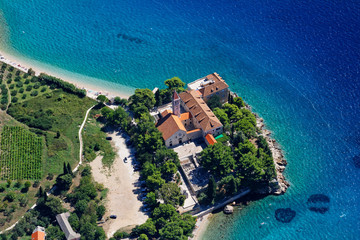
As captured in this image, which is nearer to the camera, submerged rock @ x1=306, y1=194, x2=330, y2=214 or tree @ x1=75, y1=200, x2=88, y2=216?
tree @ x1=75, y1=200, x2=88, y2=216

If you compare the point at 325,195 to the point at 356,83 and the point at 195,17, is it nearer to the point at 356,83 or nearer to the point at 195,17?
the point at 356,83

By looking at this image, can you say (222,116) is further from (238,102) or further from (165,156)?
(165,156)

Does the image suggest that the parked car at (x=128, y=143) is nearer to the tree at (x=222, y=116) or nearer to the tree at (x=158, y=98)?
the tree at (x=158, y=98)

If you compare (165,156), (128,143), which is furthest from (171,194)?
(128,143)

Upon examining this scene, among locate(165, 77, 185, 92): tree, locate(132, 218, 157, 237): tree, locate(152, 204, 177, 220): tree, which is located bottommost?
locate(132, 218, 157, 237): tree

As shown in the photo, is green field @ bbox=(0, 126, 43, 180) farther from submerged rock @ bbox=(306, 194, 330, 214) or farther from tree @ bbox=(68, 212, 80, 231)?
submerged rock @ bbox=(306, 194, 330, 214)

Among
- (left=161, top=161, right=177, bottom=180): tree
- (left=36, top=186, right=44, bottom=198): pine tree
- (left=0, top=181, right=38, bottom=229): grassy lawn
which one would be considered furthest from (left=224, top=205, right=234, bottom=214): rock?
(left=0, top=181, right=38, bottom=229): grassy lawn
